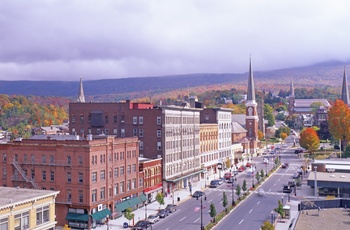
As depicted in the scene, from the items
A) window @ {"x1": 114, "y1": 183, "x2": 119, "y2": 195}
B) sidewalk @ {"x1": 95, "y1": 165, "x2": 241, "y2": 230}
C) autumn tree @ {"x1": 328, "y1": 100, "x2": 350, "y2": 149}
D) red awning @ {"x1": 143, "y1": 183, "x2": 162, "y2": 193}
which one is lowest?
sidewalk @ {"x1": 95, "y1": 165, "x2": 241, "y2": 230}

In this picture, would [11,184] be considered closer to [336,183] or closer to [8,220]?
[8,220]

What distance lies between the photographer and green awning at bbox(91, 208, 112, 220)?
69438mm

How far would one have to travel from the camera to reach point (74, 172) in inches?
2763

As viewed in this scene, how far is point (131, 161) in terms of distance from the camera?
81.4 meters

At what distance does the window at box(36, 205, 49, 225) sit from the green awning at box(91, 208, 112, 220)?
14887 mm

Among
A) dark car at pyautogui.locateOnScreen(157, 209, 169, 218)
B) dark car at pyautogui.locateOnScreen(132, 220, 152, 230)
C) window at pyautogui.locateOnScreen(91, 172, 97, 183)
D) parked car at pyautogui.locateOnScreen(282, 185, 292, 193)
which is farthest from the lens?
parked car at pyautogui.locateOnScreen(282, 185, 292, 193)

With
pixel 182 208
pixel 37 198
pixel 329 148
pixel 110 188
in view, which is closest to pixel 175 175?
pixel 182 208

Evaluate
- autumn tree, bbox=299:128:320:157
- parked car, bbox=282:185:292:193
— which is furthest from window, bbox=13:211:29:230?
autumn tree, bbox=299:128:320:157

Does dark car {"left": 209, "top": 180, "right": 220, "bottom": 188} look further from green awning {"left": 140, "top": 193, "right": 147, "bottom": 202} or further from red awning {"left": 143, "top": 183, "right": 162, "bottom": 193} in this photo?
green awning {"left": 140, "top": 193, "right": 147, "bottom": 202}

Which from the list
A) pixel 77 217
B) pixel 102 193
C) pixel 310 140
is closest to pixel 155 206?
pixel 102 193

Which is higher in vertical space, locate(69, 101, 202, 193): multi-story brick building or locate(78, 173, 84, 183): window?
locate(69, 101, 202, 193): multi-story brick building

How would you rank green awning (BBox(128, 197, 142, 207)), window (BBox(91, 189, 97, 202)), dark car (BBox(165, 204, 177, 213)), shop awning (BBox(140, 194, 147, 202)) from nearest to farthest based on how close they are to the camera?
1. window (BBox(91, 189, 97, 202))
2. dark car (BBox(165, 204, 177, 213))
3. green awning (BBox(128, 197, 142, 207))
4. shop awning (BBox(140, 194, 147, 202))

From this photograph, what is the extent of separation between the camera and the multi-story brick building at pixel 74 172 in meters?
69.5

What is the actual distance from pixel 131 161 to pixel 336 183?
119 ft
